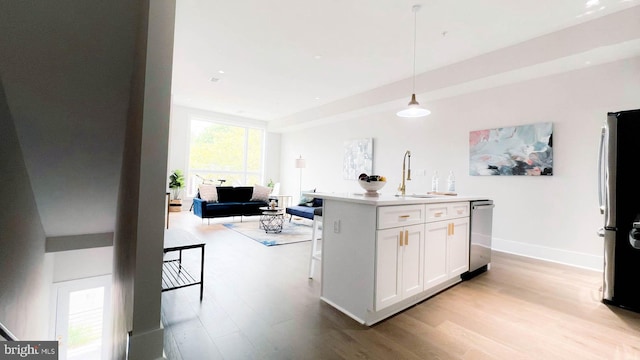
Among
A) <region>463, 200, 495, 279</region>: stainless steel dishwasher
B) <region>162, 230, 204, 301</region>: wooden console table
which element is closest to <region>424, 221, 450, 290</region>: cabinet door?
<region>463, 200, 495, 279</region>: stainless steel dishwasher

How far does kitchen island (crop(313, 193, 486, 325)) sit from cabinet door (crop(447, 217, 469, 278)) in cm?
7

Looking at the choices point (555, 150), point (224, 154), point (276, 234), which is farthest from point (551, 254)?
point (224, 154)

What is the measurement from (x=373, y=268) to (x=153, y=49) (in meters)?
2.03

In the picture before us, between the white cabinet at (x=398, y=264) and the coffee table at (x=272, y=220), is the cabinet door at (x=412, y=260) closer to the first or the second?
the white cabinet at (x=398, y=264)

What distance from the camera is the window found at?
307 inches

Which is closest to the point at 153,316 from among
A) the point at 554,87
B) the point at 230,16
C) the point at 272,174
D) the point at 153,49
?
the point at 153,49

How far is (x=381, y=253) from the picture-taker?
6.38ft

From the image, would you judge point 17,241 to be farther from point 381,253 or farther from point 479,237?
point 479,237

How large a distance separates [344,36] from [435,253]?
9.28 ft

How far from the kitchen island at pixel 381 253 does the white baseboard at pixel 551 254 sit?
2.11m

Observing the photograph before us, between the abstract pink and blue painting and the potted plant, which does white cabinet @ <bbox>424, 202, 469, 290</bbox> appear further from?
the potted plant

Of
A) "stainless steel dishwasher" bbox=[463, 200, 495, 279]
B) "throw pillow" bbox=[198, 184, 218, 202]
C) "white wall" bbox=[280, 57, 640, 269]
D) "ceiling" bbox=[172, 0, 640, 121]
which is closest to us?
"ceiling" bbox=[172, 0, 640, 121]

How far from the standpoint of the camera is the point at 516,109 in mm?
3914

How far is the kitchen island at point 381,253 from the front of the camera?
195 cm
